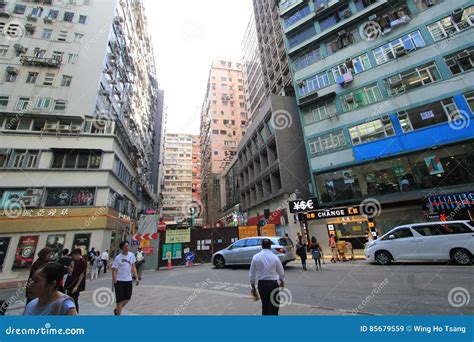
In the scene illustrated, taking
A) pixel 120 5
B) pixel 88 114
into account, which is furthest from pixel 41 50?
pixel 120 5

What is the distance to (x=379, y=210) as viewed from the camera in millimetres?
19109

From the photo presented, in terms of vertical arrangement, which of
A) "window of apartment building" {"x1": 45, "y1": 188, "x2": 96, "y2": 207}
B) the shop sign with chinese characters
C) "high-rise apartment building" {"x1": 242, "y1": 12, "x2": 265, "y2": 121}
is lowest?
the shop sign with chinese characters

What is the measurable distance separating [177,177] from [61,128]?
7302cm

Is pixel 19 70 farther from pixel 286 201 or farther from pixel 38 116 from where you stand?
pixel 286 201

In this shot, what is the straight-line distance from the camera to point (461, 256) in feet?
31.8

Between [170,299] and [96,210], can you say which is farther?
[96,210]

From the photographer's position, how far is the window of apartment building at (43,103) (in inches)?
908

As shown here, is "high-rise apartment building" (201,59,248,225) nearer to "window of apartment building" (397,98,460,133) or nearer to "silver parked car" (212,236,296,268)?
"window of apartment building" (397,98,460,133)

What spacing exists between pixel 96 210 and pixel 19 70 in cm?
1768

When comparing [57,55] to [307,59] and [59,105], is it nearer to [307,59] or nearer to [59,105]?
[59,105]

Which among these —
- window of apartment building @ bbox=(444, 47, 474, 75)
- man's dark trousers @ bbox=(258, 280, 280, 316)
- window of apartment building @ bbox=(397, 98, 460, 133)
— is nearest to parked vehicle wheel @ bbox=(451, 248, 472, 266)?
man's dark trousers @ bbox=(258, 280, 280, 316)

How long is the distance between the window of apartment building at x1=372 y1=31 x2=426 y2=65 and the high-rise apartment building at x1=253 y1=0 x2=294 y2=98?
11.0 m

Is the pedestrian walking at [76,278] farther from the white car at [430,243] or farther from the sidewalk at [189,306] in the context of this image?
the white car at [430,243]

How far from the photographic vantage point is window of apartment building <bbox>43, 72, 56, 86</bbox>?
24094 millimetres
